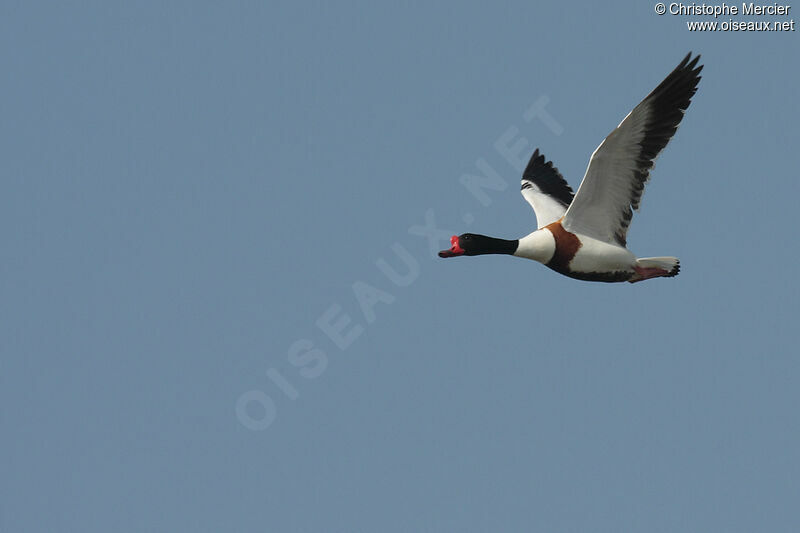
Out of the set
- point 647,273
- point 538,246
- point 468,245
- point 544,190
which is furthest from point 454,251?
point 544,190

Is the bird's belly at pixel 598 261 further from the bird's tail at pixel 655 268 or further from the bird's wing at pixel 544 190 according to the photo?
the bird's wing at pixel 544 190

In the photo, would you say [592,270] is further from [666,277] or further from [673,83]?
[673,83]

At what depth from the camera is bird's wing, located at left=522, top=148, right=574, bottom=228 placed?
15086mm

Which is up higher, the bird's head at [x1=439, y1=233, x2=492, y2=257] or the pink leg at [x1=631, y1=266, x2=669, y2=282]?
the bird's head at [x1=439, y1=233, x2=492, y2=257]

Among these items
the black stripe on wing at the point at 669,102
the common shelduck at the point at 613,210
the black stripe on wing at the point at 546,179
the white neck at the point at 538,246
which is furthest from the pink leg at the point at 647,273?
the black stripe on wing at the point at 546,179

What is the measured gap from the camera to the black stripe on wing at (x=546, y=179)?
1589 centimetres

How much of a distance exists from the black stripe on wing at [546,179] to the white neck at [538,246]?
271 centimetres

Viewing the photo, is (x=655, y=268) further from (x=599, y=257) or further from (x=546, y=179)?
(x=546, y=179)

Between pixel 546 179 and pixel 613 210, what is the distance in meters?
3.63

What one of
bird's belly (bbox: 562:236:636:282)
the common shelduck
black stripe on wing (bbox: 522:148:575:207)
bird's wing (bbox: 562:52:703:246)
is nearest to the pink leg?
the common shelduck

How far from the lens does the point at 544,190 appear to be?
52.2 feet

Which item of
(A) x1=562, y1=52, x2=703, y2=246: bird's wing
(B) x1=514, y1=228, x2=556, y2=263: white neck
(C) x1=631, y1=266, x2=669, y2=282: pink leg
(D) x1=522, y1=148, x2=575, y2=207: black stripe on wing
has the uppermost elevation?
(D) x1=522, y1=148, x2=575, y2=207: black stripe on wing

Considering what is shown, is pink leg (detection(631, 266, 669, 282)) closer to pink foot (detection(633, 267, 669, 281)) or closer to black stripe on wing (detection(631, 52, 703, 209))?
pink foot (detection(633, 267, 669, 281))

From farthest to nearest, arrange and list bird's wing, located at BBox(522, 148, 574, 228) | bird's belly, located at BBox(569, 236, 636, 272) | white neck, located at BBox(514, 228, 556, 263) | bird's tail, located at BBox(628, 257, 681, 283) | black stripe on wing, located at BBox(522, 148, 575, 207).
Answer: black stripe on wing, located at BBox(522, 148, 575, 207), bird's wing, located at BBox(522, 148, 574, 228), bird's tail, located at BBox(628, 257, 681, 283), white neck, located at BBox(514, 228, 556, 263), bird's belly, located at BBox(569, 236, 636, 272)
